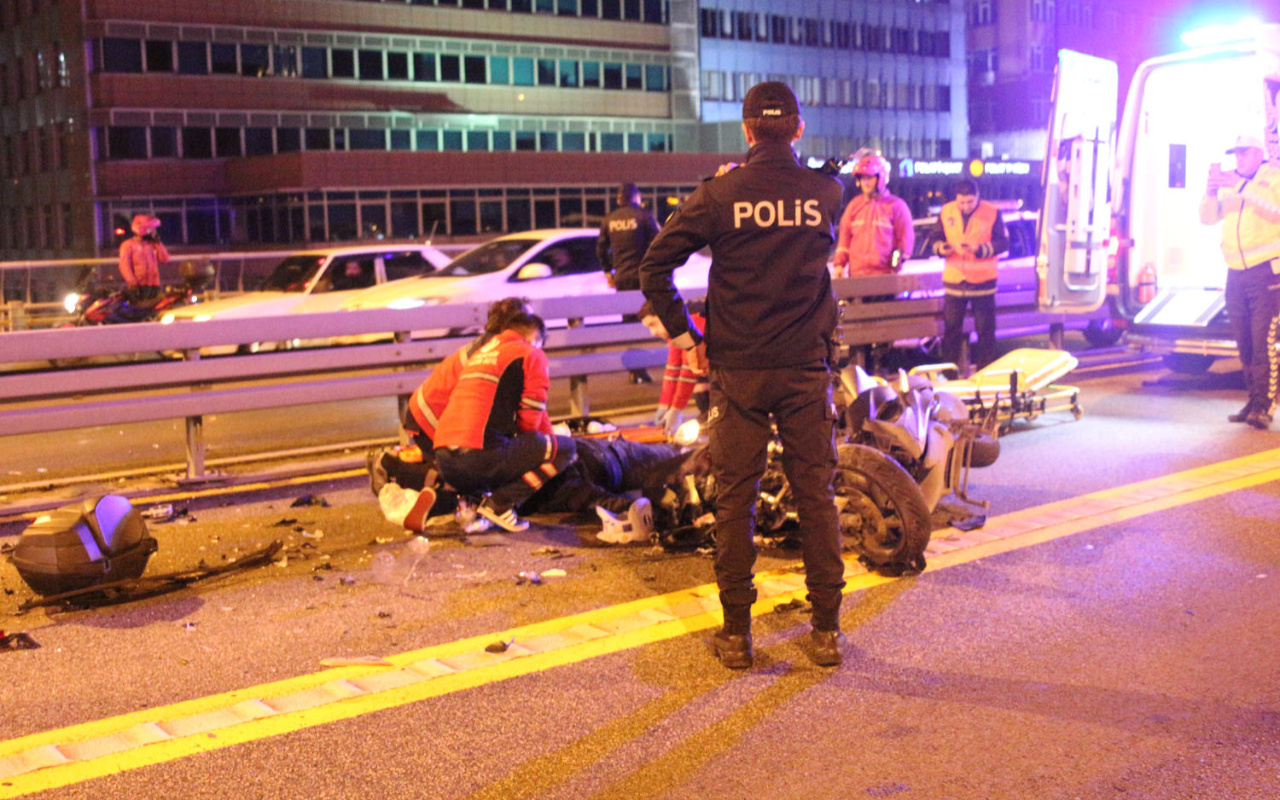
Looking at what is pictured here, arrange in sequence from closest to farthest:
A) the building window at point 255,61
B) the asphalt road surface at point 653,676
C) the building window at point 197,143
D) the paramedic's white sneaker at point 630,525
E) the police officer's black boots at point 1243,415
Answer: the asphalt road surface at point 653,676
the paramedic's white sneaker at point 630,525
the police officer's black boots at point 1243,415
the building window at point 197,143
the building window at point 255,61

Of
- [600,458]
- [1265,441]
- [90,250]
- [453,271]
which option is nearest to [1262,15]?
[1265,441]

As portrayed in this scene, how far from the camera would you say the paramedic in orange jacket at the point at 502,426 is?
22.0ft

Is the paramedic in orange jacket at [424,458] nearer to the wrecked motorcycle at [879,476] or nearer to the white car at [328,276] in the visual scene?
the wrecked motorcycle at [879,476]

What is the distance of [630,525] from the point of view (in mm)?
6535

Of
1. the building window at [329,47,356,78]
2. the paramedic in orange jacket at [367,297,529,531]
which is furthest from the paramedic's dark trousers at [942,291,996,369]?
the building window at [329,47,356,78]

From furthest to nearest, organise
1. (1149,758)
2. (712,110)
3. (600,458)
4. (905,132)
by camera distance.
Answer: (905,132) < (712,110) < (600,458) < (1149,758)

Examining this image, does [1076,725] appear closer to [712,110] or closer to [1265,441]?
[1265,441]

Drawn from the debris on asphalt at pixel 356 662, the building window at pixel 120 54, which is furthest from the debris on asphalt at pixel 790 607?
the building window at pixel 120 54

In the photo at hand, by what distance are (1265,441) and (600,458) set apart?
4620 millimetres

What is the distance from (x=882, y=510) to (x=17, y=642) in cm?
355

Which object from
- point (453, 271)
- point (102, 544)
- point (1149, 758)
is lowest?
point (1149, 758)

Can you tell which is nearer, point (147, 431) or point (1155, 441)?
point (1155, 441)

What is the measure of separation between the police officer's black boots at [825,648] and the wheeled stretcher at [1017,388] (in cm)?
422

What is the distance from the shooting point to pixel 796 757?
388 centimetres
